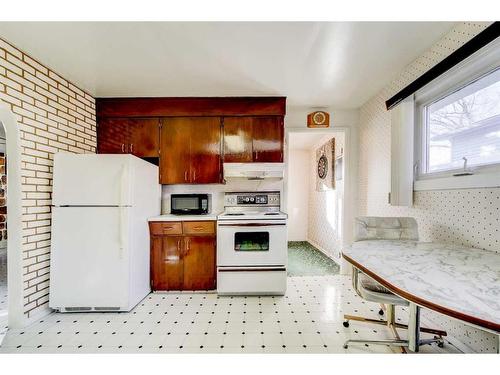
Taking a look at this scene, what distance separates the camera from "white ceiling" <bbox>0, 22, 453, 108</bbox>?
1870 millimetres

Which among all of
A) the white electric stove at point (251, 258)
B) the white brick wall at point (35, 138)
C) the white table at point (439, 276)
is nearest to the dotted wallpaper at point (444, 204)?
the white table at point (439, 276)

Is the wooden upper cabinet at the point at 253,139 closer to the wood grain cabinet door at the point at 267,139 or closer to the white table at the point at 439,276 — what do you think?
the wood grain cabinet door at the point at 267,139

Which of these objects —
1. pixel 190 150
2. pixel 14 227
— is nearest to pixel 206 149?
pixel 190 150

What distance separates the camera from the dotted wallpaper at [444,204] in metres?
1.64

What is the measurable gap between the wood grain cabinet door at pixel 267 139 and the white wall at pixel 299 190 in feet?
9.23

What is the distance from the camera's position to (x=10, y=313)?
7.09ft

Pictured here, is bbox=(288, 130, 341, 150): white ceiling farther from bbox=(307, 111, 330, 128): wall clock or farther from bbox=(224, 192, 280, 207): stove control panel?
bbox=(224, 192, 280, 207): stove control panel

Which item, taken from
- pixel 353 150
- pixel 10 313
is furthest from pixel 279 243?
pixel 10 313

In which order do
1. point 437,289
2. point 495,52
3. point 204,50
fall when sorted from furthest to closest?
point 204,50, point 495,52, point 437,289

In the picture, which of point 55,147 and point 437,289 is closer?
point 437,289
